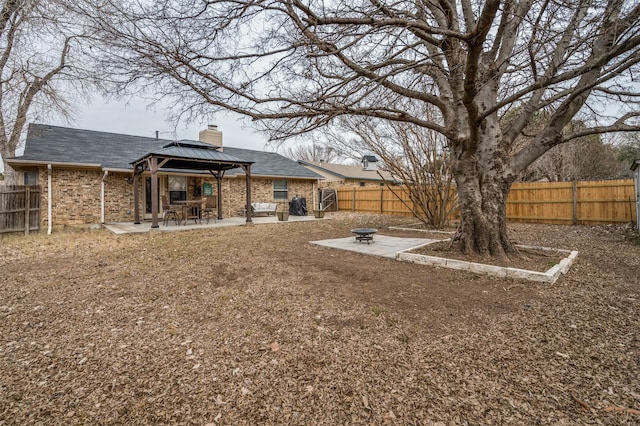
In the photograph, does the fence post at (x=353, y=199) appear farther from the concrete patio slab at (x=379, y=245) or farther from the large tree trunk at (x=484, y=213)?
the large tree trunk at (x=484, y=213)

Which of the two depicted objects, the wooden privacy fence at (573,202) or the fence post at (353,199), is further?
the fence post at (353,199)

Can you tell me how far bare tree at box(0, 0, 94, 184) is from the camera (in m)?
8.96

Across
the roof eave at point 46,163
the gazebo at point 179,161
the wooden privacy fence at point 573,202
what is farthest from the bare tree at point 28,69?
the wooden privacy fence at point 573,202

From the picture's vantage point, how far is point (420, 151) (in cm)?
994

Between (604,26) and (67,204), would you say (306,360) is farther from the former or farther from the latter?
(67,204)

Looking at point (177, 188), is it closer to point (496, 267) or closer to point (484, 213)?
point (484, 213)

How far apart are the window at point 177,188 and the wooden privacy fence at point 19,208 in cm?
451

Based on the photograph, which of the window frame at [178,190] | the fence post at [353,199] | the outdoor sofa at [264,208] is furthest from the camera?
the fence post at [353,199]

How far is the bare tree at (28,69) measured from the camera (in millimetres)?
8961

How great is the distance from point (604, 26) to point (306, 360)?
554cm

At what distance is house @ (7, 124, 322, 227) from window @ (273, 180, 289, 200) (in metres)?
0.97

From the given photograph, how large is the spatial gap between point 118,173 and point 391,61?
1197 centimetres

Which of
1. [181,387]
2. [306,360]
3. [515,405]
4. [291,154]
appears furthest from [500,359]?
[291,154]

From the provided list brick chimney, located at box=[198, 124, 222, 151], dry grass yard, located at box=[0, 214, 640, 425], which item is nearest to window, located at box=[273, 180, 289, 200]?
brick chimney, located at box=[198, 124, 222, 151]
